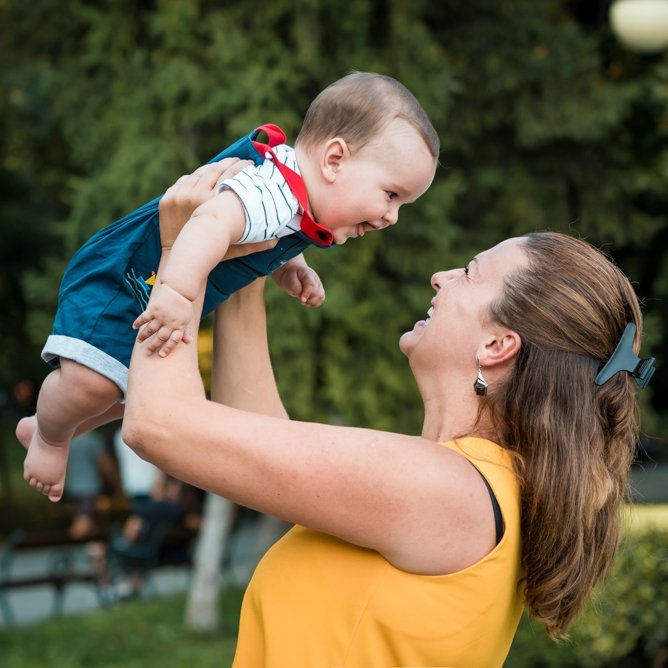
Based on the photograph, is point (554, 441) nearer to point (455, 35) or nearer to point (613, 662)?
point (613, 662)

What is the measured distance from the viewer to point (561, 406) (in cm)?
209

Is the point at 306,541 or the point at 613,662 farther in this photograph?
the point at 613,662

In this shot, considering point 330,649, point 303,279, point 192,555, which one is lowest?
point 192,555

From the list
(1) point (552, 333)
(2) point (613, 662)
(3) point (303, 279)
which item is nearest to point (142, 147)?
(2) point (613, 662)

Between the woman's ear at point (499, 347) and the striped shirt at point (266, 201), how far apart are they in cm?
48

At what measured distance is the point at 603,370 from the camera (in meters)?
2.10

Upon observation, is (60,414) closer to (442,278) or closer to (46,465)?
(46,465)

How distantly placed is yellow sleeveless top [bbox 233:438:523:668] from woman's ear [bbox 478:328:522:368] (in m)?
0.19

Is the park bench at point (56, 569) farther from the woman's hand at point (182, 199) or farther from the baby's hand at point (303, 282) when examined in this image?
the woman's hand at point (182, 199)

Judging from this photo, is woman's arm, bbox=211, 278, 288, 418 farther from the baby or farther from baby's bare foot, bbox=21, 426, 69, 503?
baby's bare foot, bbox=21, 426, 69, 503

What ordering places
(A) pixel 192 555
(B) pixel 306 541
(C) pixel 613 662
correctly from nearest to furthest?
(B) pixel 306 541, (C) pixel 613 662, (A) pixel 192 555

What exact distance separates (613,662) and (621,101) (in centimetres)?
444

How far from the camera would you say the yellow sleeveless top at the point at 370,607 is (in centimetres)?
192

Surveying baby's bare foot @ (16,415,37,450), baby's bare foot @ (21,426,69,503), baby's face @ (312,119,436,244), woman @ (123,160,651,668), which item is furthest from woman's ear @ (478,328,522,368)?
baby's bare foot @ (16,415,37,450)
